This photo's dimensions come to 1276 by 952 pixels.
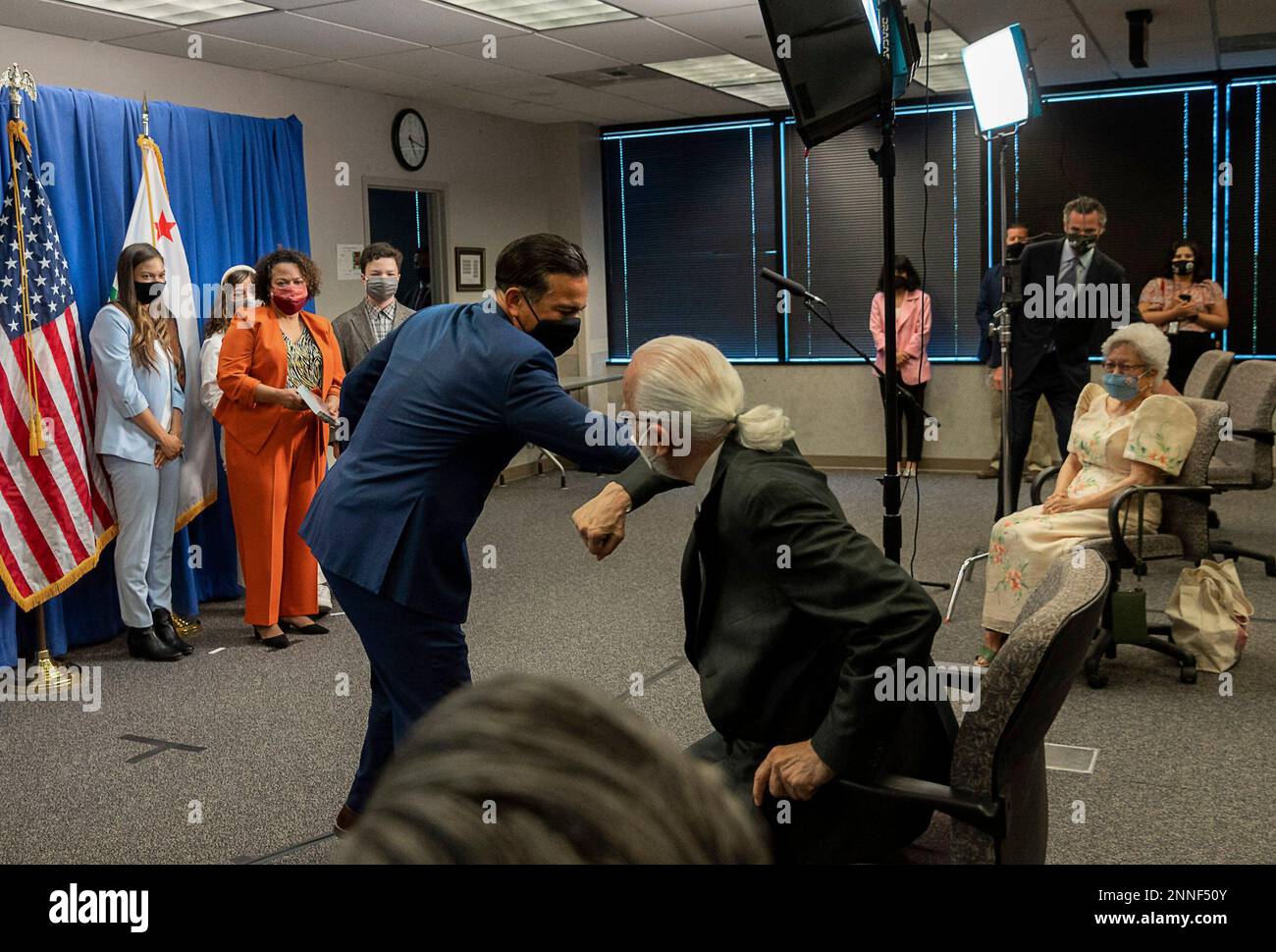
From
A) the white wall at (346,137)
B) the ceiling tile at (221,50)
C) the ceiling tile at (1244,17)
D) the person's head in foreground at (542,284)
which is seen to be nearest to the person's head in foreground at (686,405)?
the person's head in foreground at (542,284)

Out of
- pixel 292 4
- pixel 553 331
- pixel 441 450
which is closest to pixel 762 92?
pixel 292 4

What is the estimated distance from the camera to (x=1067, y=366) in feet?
18.3

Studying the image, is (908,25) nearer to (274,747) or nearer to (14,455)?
(274,747)

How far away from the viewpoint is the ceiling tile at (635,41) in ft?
19.1

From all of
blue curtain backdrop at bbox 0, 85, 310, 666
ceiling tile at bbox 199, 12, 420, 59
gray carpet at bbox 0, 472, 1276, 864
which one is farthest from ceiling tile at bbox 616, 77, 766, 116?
gray carpet at bbox 0, 472, 1276, 864

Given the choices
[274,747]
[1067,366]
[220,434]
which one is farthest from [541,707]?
[1067,366]

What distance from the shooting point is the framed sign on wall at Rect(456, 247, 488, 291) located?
821cm

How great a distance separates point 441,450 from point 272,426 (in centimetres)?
255

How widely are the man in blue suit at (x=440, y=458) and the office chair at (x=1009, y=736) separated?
754 millimetres

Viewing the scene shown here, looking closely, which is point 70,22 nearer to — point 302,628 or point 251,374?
point 251,374

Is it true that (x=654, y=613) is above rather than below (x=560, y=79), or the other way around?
below

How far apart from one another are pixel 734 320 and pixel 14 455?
578 centimetres

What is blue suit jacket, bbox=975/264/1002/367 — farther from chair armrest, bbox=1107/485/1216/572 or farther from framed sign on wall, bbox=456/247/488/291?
framed sign on wall, bbox=456/247/488/291

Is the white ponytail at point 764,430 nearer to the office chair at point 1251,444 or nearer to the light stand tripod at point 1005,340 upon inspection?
the light stand tripod at point 1005,340
